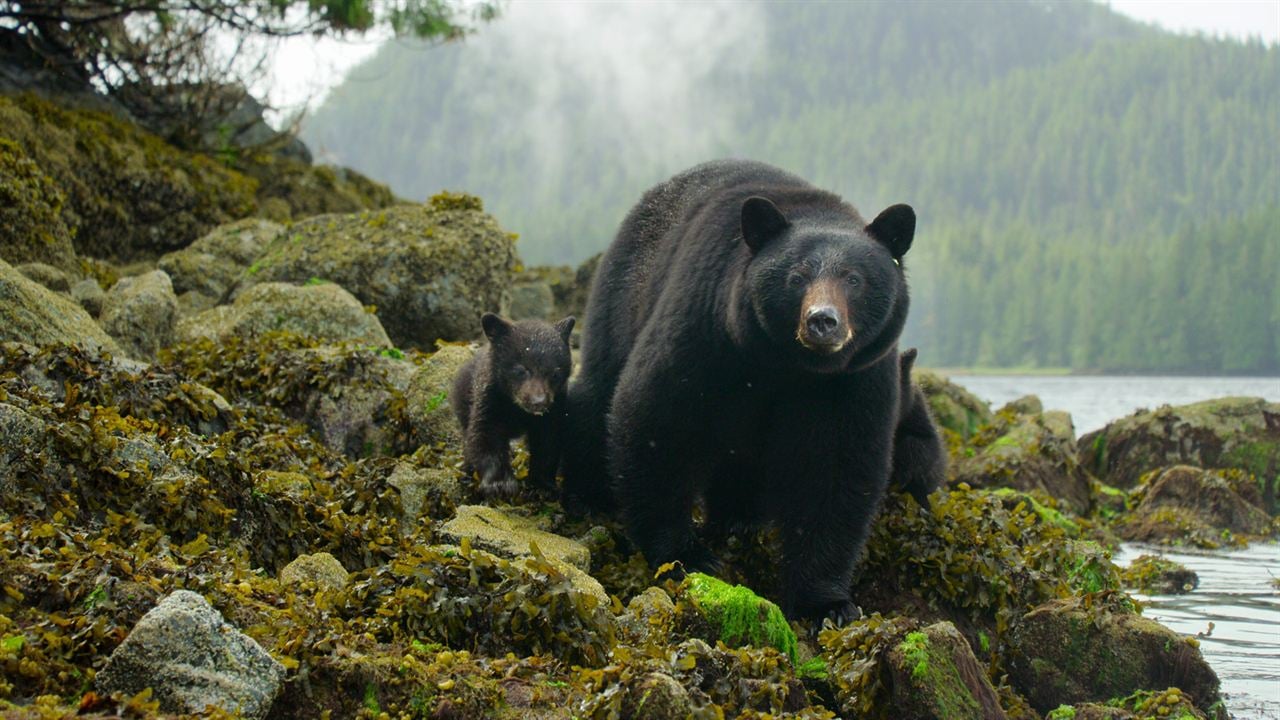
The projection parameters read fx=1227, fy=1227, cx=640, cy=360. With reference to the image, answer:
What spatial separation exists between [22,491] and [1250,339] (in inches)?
3228

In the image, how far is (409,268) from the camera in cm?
1047

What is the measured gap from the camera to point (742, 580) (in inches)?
240

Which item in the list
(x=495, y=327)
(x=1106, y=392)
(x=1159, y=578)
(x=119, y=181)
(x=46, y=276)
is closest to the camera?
(x=495, y=327)

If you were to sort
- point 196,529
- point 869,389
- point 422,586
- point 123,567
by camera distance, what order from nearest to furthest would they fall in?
point 123,567 < point 422,586 < point 196,529 < point 869,389

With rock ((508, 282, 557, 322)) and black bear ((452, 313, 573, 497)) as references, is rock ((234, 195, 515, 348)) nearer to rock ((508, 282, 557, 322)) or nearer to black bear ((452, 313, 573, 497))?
rock ((508, 282, 557, 322))

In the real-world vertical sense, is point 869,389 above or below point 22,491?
above

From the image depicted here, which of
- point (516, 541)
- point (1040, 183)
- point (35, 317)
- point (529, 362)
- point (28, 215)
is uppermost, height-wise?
point (1040, 183)

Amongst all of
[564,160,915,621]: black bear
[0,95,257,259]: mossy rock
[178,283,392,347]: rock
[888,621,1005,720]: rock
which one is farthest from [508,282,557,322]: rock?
[888,621,1005,720]: rock

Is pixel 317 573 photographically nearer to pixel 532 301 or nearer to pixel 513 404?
pixel 513 404

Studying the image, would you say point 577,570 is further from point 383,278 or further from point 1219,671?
point 383,278

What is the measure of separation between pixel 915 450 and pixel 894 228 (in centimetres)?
205

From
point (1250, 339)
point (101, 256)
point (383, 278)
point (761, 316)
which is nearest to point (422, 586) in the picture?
point (761, 316)

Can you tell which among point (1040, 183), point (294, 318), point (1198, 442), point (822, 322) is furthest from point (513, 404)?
point (1040, 183)

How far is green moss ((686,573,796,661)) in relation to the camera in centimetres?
450
